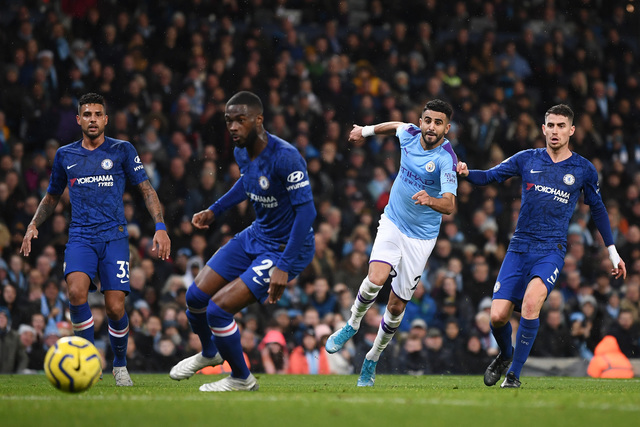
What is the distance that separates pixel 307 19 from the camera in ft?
64.8

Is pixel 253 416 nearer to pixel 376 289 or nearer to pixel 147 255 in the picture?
pixel 376 289

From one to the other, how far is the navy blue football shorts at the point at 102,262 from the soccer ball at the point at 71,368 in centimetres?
173

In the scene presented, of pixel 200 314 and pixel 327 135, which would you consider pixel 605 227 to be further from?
pixel 327 135

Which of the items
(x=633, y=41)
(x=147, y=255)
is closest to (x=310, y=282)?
(x=147, y=255)

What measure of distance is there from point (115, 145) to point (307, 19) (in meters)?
11.3

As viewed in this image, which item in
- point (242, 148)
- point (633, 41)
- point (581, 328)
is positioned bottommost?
point (581, 328)

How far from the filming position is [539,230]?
9.32 meters

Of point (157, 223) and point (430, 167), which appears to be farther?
point (430, 167)

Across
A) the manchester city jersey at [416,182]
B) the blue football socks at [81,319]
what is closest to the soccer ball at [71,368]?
the blue football socks at [81,319]

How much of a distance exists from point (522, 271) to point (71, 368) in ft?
15.5

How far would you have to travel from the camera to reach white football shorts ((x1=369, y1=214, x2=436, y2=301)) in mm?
9594

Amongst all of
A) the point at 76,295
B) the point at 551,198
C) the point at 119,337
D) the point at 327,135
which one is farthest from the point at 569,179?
the point at 327,135

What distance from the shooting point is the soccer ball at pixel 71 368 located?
6.99 metres

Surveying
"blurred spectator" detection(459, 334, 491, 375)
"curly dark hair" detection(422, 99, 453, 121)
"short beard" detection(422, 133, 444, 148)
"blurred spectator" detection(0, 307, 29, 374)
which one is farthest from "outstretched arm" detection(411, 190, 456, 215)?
"blurred spectator" detection(0, 307, 29, 374)
